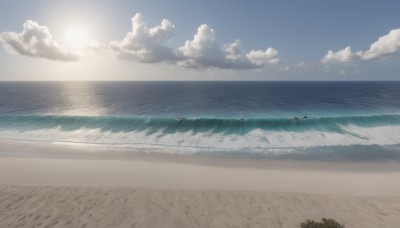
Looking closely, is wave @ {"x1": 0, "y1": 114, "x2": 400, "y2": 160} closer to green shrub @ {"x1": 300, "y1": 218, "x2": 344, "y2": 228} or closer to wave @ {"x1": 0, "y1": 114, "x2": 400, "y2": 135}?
wave @ {"x1": 0, "y1": 114, "x2": 400, "y2": 135}

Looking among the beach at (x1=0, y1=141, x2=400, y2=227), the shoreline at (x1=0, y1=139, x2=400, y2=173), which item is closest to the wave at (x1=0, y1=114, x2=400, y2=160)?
the shoreline at (x1=0, y1=139, x2=400, y2=173)

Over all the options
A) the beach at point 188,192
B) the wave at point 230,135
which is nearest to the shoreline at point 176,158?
the beach at point 188,192

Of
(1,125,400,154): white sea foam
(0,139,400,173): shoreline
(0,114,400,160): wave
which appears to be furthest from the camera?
(1,125,400,154): white sea foam

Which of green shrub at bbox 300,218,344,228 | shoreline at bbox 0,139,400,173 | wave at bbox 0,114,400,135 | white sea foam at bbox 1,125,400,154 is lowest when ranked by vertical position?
shoreline at bbox 0,139,400,173

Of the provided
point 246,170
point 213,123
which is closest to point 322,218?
point 246,170

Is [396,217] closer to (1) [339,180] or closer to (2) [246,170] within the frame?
(1) [339,180]

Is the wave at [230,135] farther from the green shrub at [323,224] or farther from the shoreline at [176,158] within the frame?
the green shrub at [323,224]
